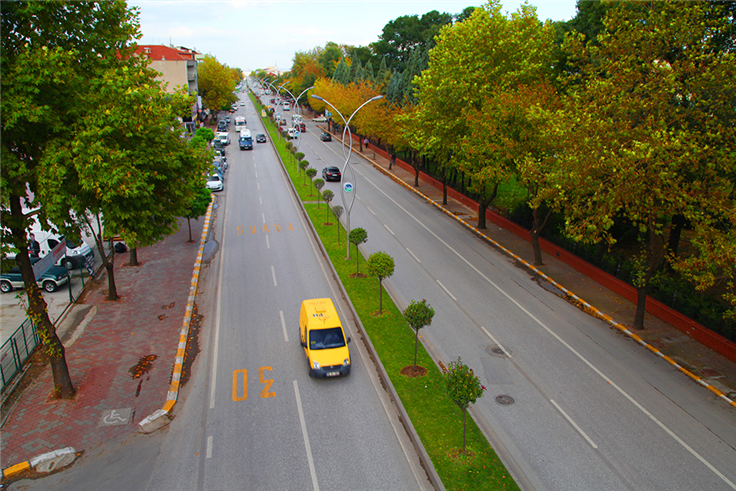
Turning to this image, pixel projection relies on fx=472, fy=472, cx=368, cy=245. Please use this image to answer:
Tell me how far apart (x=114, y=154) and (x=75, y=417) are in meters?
7.59

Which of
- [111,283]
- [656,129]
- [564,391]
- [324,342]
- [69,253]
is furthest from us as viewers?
[69,253]

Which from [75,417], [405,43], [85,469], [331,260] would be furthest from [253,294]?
[405,43]

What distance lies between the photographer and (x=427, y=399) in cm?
1383

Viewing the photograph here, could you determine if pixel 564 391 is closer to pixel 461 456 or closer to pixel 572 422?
pixel 572 422

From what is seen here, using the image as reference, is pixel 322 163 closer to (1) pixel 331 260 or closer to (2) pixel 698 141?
(1) pixel 331 260

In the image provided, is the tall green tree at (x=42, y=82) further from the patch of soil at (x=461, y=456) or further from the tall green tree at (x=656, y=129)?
the tall green tree at (x=656, y=129)

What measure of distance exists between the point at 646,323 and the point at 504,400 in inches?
348

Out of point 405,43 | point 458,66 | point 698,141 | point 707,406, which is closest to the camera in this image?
point 707,406

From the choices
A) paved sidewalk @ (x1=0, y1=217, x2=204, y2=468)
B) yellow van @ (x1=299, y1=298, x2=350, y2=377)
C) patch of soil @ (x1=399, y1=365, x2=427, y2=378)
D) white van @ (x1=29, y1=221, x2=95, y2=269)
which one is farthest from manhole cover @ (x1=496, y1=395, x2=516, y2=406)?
white van @ (x1=29, y1=221, x2=95, y2=269)

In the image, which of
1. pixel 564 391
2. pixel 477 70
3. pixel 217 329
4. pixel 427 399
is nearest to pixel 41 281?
pixel 217 329

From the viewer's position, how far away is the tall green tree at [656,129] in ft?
49.3

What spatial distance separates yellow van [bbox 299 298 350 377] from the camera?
1490 cm

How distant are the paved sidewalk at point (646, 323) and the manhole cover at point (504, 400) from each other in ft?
20.8

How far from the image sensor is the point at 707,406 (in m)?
14.3
